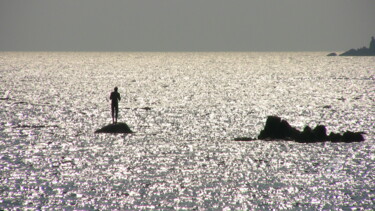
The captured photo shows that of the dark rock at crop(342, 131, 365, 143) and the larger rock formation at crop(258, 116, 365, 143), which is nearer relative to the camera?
the larger rock formation at crop(258, 116, 365, 143)

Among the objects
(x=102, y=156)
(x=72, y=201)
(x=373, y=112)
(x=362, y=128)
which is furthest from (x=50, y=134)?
(x=373, y=112)

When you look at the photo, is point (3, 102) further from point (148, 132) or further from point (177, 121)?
point (148, 132)

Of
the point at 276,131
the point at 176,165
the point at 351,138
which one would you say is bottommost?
the point at 176,165

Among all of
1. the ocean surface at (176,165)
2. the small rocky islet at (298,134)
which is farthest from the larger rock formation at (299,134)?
the ocean surface at (176,165)

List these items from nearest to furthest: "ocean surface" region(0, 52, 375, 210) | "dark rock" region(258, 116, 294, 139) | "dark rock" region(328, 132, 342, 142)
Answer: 1. "ocean surface" region(0, 52, 375, 210)
2. "dark rock" region(328, 132, 342, 142)
3. "dark rock" region(258, 116, 294, 139)

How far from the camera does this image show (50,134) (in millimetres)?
44844

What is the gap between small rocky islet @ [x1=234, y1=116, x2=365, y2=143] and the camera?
139 feet

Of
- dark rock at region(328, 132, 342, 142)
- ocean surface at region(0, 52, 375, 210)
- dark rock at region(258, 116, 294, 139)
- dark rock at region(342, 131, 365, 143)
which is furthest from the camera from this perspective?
dark rock at region(258, 116, 294, 139)

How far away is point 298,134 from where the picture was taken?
43.0m

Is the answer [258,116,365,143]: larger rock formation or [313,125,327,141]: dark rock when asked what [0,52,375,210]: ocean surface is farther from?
[313,125,327,141]: dark rock

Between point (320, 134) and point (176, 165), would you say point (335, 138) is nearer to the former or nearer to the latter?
point (320, 134)

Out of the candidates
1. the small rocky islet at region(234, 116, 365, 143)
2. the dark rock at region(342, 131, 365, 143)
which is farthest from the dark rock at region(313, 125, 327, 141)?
the dark rock at region(342, 131, 365, 143)

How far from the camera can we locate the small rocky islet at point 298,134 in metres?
42.3

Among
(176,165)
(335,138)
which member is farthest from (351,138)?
(176,165)
